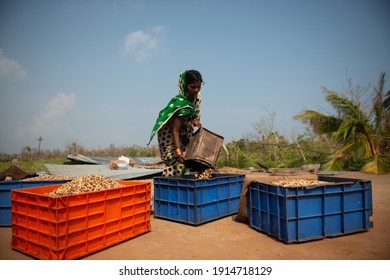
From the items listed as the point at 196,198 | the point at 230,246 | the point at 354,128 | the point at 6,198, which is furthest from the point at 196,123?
the point at 354,128

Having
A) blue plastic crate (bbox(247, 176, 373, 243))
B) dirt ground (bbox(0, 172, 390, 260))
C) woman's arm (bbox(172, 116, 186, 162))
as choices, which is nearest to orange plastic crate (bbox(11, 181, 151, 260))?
dirt ground (bbox(0, 172, 390, 260))

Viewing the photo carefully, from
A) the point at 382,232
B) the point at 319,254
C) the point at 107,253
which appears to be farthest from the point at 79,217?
the point at 382,232

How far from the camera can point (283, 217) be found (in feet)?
12.3

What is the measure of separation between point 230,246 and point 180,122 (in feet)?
7.78

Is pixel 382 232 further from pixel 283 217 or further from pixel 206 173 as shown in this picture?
pixel 206 173

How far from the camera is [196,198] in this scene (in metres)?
4.69

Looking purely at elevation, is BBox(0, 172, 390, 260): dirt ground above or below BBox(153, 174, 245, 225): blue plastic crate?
below

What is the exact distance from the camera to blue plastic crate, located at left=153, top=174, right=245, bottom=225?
15.5 feet

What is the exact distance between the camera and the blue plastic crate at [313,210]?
3725 millimetres

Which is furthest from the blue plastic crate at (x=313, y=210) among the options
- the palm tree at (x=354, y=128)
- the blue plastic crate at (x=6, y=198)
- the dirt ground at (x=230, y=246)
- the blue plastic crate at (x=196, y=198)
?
the palm tree at (x=354, y=128)

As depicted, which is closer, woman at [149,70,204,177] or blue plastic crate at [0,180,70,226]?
blue plastic crate at [0,180,70,226]

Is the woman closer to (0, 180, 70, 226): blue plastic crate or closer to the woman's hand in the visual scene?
the woman's hand

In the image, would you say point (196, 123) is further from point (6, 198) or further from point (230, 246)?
point (6, 198)

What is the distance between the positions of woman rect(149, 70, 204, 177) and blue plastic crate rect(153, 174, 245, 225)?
0.42 metres
